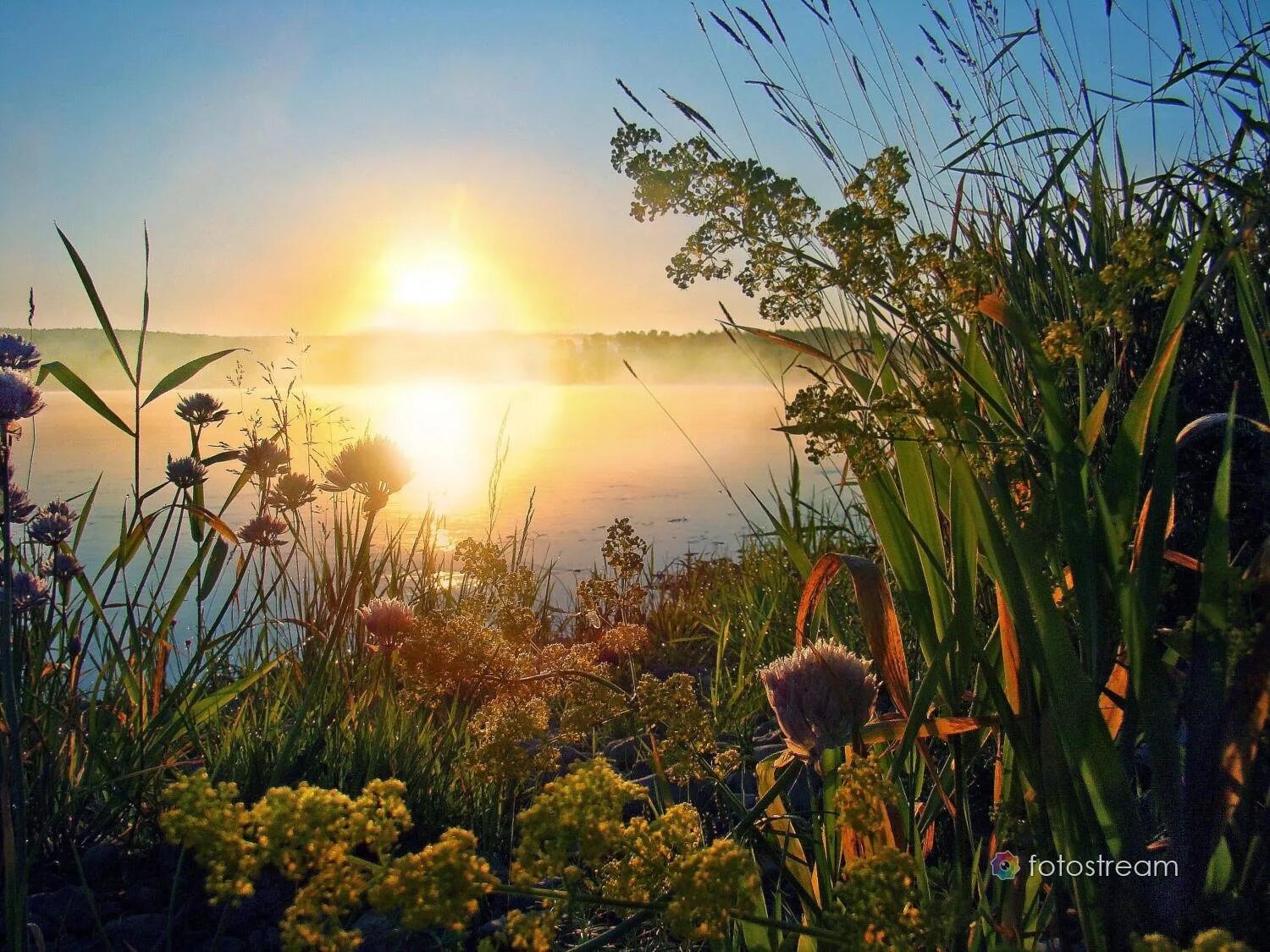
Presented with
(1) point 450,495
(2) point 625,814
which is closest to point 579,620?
(2) point 625,814

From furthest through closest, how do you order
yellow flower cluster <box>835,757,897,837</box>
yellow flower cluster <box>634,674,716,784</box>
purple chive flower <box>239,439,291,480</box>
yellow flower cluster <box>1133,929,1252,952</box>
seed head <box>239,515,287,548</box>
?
seed head <box>239,515,287,548</box>
purple chive flower <box>239,439,291,480</box>
yellow flower cluster <box>634,674,716,784</box>
yellow flower cluster <box>835,757,897,837</box>
yellow flower cluster <box>1133,929,1252,952</box>

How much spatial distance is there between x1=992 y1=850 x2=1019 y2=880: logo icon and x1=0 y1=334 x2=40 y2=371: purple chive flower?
73.1 inches

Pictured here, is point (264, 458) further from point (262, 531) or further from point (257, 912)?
point (257, 912)

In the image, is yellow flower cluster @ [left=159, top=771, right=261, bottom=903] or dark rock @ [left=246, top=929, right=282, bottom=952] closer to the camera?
yellow flower cluster @ [left=159, top=771, right=261, bottom=903]

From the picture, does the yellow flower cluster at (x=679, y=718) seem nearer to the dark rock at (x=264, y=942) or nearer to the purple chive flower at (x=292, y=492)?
the dark rock at (x=264, y=942)

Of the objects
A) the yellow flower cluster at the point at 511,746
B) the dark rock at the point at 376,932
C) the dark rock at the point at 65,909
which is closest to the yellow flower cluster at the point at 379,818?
the yellow flower cluster at the point at 511,746

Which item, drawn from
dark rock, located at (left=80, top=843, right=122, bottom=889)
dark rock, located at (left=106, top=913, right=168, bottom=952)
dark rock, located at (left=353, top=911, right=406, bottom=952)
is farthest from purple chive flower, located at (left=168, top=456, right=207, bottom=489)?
dark rock, located at (left=353, top=911, right=406, bottom=952)

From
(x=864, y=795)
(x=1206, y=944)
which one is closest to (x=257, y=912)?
(x=864, y=795)

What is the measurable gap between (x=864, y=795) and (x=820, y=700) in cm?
28

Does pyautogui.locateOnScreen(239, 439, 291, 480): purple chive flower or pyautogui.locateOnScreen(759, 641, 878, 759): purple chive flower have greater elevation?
pyautogui.locateOnScreen(239, 439, 291, 480): purple chive flower

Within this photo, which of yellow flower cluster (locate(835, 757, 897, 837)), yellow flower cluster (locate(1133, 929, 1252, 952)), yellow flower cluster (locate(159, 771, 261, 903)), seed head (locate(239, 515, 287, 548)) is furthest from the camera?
seed head (locate(239, 515, 287, 548))

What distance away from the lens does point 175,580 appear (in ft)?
15.0

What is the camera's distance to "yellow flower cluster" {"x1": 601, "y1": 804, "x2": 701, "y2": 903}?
812 mm

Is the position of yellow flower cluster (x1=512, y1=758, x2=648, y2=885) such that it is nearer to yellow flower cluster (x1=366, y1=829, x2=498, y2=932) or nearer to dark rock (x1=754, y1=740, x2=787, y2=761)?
yellow flower cluster (x1=366, y1=829, x2=498, y2=932)
